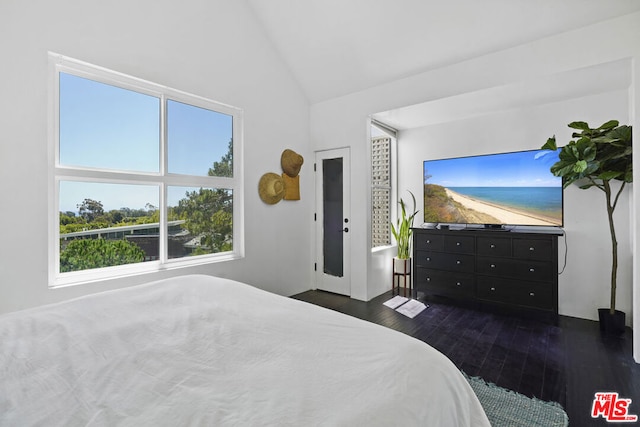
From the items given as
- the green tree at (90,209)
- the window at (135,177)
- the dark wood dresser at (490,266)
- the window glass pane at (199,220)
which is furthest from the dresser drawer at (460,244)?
the green tree at (90,209)

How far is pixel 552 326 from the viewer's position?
120 inches

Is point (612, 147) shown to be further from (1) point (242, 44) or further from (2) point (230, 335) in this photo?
(1) point (242, 44)

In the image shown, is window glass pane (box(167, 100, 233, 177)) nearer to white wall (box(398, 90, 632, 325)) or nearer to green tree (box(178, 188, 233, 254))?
green tree (box(178, 188, 233, 254))

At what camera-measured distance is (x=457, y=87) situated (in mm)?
3127

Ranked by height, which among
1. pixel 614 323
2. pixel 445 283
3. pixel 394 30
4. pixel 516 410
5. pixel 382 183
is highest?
pixel 394 30

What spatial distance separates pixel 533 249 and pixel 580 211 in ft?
2.26

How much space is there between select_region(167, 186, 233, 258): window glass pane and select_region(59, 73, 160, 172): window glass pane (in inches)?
Result: 16.1

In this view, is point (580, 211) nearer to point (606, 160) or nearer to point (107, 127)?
point (606, 160)

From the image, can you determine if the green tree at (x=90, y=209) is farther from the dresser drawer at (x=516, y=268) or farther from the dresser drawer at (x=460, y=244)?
the dresser drawer at (x=516, y=268)

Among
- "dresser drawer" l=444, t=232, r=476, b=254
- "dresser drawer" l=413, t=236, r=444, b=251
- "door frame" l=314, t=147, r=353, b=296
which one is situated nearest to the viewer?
"dresser drawer" l=444, t=232, r=476, b=254

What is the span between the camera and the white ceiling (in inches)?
99.4

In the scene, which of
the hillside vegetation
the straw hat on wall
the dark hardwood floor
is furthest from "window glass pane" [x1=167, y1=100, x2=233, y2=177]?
the hillside vegetation

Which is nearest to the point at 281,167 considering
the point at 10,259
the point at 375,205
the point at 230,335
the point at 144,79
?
the point at 375,205

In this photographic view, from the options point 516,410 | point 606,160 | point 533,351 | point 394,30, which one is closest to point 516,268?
point 533,351
